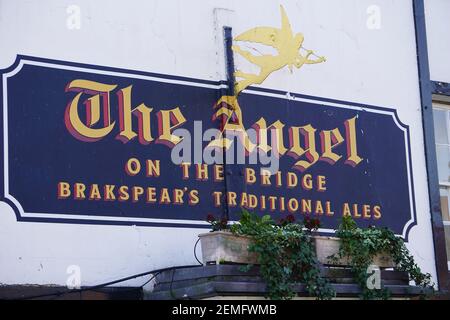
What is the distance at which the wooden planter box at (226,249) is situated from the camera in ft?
28.1

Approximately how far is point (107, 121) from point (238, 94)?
4.70 ft

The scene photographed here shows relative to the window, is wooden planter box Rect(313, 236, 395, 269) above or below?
below

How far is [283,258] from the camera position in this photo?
8734mm

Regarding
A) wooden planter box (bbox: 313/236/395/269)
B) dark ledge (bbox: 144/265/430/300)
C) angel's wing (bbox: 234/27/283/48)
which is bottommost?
dark ledge (bbox: 144/265/430/300)

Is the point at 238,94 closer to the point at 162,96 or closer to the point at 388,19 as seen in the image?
the point at 162,96

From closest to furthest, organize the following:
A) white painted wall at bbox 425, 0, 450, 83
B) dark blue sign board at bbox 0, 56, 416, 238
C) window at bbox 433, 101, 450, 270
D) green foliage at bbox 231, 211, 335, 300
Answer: green foliage at bbox 231, 211, 335, 300 < dark blue sign board at bbox 0, 56, 416, 238 < window at bbox 433, 101, 450, 270 < white painted wall at bbox 425, 0, 450, 83

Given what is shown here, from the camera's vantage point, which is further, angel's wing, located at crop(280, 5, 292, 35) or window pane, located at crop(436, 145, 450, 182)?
window pane, located at crop(436, 145, 450, 182)

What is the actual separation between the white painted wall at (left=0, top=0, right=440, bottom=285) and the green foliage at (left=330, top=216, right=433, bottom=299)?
1415mm

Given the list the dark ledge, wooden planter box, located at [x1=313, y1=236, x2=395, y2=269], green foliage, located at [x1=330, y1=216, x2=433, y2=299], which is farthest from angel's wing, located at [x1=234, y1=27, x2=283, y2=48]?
the dark ledge

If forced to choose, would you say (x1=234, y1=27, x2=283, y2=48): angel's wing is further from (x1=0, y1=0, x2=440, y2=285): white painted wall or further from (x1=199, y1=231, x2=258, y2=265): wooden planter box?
(x1=199, y1=231, x2=258, y2=265): wooden planter box

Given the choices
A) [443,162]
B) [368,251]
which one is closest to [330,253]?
[368,251]

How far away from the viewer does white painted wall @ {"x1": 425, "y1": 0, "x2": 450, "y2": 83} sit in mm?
11836

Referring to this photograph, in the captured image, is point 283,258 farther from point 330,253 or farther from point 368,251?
point 368,251
